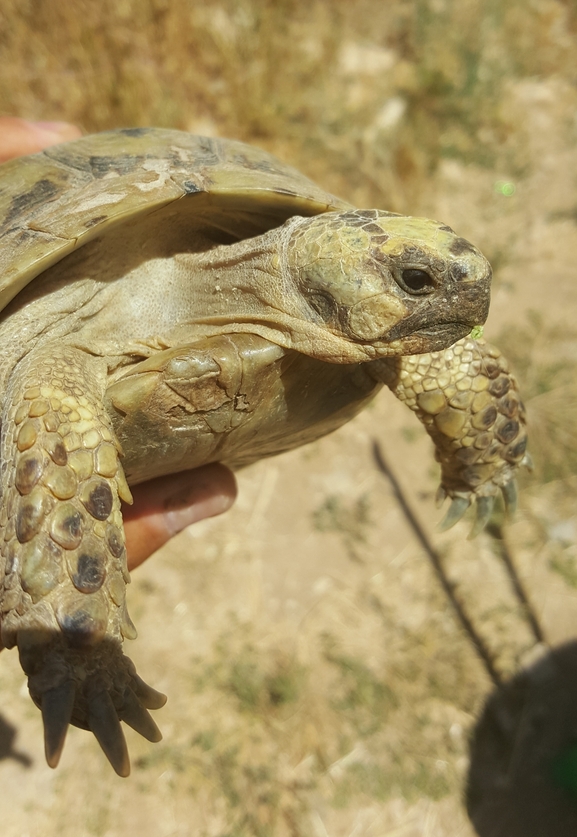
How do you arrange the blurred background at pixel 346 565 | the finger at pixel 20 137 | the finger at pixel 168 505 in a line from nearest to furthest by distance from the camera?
1. the finger at pixel 168 505
2. the finger at pixel 20 137
3. the blurred background at pixel 346 565

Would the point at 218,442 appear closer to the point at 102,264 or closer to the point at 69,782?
the point at 102,264

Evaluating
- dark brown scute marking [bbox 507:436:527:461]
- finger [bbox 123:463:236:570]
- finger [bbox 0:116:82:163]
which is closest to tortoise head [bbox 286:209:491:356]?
dark brown scute marking [bbox 507:436:527:461]

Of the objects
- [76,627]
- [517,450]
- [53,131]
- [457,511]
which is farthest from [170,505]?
[53,131]

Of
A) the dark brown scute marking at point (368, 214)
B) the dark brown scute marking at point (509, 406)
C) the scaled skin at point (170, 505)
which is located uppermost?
the dark brown scute marking at point (368, 214)

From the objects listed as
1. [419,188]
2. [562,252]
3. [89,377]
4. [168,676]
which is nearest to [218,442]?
[89,377]

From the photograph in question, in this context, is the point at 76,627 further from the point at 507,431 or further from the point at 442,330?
the point at 507,431

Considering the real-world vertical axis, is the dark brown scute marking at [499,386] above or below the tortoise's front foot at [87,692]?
above

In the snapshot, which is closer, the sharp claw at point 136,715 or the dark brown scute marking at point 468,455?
the sharp claw at point 136,715

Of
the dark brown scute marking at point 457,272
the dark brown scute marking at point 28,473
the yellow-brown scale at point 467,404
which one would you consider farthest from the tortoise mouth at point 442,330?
the dark brown scute marking at point 28,473

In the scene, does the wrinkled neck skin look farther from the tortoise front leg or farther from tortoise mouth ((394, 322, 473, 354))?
the tortoise front leg

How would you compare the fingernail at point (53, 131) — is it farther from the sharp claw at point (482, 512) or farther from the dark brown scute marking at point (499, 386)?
the sharp claw at point (482, 512)
